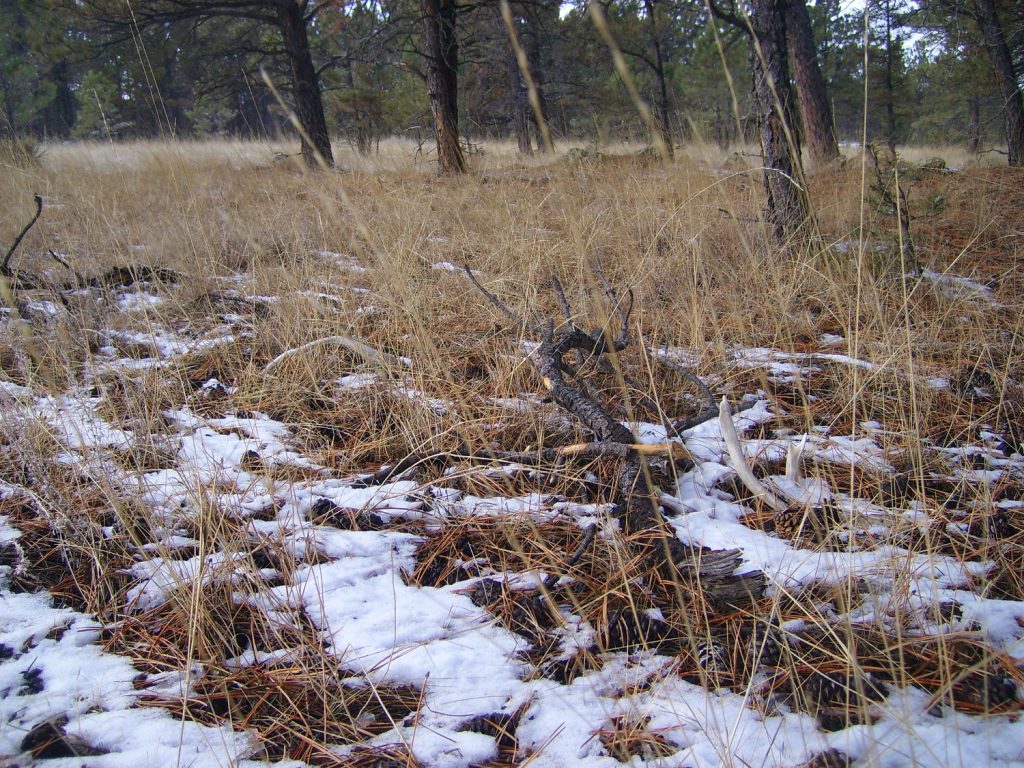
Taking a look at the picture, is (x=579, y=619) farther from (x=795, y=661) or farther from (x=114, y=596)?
(x=114, y=596)

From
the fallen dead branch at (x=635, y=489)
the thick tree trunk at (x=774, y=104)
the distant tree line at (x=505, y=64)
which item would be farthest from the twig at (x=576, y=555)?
the thick tree trunk at (x=774, y=104)

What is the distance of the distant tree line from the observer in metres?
4.88

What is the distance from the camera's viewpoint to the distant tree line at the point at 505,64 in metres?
4.88

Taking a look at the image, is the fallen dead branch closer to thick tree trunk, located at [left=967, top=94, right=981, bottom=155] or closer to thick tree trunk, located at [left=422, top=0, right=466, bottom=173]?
thick tree trunk, located at [left=422, top=0, right=466, bottom=173]

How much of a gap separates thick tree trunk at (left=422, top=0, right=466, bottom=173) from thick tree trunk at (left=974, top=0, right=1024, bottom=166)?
6.15 metres

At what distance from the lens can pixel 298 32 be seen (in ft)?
26.3

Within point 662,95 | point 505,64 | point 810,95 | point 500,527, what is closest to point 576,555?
point 500,527

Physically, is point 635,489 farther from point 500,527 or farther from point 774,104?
point 774,104

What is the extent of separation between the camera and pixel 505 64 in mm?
12617

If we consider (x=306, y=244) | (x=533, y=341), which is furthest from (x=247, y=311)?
(x=533, y=341)

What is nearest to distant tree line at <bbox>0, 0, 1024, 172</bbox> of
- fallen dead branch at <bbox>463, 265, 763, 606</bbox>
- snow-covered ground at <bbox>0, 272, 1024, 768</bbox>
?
fallen dead branch at <bbox>463, 265, 763, 606</bbox>

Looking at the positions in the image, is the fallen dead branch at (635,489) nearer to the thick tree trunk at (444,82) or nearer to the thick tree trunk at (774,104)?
the thick tree trunk at (774,104)

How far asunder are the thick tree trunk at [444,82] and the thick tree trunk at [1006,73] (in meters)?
6.15

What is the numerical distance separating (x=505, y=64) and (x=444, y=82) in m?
6.61
